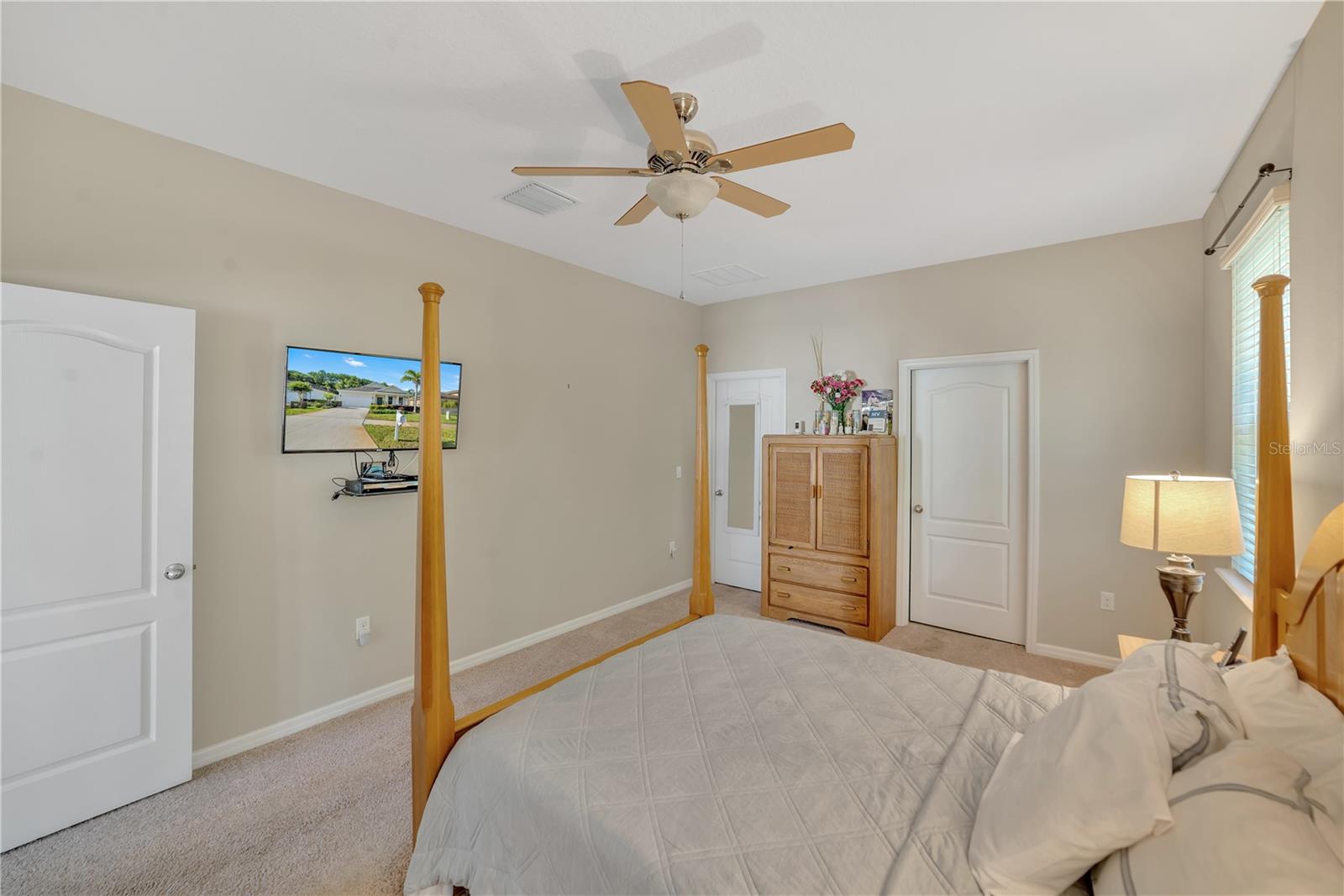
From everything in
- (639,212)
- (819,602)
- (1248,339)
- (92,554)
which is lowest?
(819,602)

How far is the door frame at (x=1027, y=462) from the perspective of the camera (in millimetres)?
3537

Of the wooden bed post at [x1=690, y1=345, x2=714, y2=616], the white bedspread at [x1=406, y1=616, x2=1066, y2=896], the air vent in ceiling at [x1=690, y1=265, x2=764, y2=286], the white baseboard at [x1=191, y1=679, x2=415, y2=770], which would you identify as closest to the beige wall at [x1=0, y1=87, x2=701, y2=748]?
the white baseboard at [x1=191, y1=679, x2=415, y2=770]

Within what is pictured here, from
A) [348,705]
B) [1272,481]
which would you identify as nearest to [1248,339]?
[1272,481]

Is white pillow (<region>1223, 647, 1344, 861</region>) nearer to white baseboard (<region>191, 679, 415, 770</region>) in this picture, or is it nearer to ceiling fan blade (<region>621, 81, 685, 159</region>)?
ceiling fan blade (<region>621, 81, 685, 159</region>)

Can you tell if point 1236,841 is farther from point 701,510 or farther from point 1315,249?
point 701,510

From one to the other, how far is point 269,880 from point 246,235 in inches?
101

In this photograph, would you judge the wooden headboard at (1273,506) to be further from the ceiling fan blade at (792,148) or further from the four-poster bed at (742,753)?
the ceiling fan blade at (792,148)

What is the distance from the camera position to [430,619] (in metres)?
1.62

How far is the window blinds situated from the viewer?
224 centimetres

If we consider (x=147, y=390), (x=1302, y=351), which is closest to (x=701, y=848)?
(x=1302, y=351)

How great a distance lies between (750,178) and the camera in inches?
103

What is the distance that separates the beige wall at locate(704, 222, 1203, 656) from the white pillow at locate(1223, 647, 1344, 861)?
7.86 ft

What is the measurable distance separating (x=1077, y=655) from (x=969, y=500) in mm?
1122

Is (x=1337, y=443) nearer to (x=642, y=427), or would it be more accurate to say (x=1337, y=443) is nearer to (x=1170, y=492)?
(x=1170, y=492)
